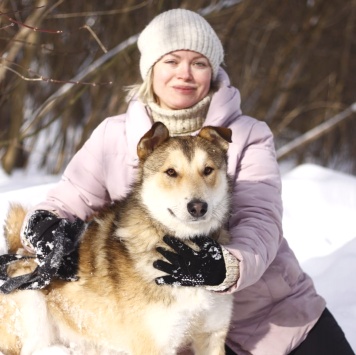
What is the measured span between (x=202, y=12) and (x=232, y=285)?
18.7ft

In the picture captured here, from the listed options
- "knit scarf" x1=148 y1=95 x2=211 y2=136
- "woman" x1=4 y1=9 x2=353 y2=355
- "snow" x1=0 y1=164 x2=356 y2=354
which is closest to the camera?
"woman" x1=4 y1=9 x2=353 y2=355

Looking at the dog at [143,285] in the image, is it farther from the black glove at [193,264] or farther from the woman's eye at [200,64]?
the woman's eye at [200,64]

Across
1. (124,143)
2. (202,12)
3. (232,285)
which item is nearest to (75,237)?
(124,143)

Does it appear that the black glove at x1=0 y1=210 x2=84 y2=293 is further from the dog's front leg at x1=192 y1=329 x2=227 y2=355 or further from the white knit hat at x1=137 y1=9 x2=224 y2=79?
the white knit hat at x1=137 y1=9 x2=224 y2=79

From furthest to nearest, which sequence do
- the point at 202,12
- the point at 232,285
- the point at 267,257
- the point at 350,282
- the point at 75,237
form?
the point at 202,12 → the point at 350,282 → the point at 75,237 → the point at 267,257 → the point at 232,285

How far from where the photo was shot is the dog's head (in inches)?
101

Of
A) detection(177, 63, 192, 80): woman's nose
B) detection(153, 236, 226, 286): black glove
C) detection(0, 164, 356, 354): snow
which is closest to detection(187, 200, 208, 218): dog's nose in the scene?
detection(153, 236, 226, 286): black glove

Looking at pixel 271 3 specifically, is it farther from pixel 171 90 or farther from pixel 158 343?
pixel 158 343

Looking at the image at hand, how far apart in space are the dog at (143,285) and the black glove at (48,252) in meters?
0.05

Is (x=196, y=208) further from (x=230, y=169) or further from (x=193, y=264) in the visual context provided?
(x=230, y=169)

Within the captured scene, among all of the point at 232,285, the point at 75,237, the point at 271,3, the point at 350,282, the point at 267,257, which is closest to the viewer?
the point at 232,285

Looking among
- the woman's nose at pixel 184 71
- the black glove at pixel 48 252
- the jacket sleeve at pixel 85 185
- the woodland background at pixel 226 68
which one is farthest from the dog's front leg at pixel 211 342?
the woodland background at pixel 226 68

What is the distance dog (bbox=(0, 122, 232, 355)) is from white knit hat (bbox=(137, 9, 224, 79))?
1.99 feet

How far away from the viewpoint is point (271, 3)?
10.8m
